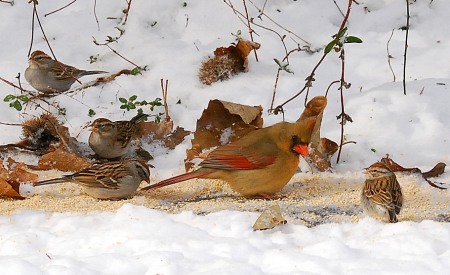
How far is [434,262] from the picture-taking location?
4582 millimetres

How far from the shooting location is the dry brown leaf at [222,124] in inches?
272

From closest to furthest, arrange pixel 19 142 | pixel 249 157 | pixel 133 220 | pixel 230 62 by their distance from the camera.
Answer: pixel 133 220, pixel 249 157, pixel 19 142, pixel 230 62

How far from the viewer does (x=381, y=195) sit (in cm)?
527

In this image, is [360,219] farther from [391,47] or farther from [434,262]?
[391,47]

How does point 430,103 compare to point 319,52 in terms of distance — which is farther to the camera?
point 319,52

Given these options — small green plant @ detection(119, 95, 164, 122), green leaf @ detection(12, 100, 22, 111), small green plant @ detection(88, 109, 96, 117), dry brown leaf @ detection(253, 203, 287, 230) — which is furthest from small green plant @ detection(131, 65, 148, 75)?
dry brown leaf @ detection(253, 203, 287, 230)

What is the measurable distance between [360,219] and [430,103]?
222 cm

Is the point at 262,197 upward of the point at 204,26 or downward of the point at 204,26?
downward

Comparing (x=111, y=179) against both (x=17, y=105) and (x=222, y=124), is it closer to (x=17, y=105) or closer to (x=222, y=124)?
(x=222, y=124)

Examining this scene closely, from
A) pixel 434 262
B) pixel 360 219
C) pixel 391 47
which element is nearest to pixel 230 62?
pixel 391 47

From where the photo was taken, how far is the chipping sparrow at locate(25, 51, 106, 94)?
25.8ft

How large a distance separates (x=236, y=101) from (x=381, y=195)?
2.49 m

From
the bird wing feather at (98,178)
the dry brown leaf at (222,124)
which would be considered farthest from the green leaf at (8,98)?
the dry brown leaf at (222,124)

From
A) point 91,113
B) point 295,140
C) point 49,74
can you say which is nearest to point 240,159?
point 295,140
